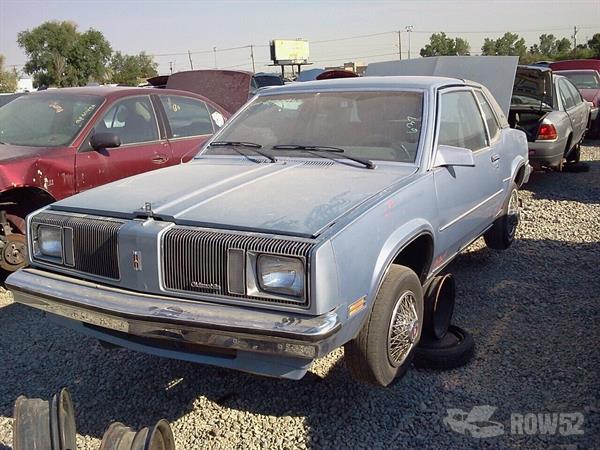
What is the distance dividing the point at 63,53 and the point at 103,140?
211 ft

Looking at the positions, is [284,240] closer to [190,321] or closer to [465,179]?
[190,321]

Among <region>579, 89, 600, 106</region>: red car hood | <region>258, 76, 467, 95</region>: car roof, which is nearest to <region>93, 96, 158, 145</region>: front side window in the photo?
<region>258, 76, 467, 95</region>: car roof

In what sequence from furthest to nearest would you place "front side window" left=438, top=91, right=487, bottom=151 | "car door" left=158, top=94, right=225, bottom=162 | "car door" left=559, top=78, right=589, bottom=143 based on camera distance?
"car door" left=559, top=78, right=589, bottom=143
"car door" left=158, top=94, right=225, bottom=162
"front side window" left=438, top=91, right=487, bottom=151

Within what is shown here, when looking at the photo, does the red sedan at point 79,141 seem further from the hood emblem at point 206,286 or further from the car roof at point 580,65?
the car roof at point 580,65

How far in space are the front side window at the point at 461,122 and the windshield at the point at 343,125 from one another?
26 cm

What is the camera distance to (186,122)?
6582 millimetres

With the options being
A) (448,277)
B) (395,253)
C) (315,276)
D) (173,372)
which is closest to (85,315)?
(173,372)

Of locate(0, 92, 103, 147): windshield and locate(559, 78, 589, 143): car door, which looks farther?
locate(559, 78, 589, 143): car door

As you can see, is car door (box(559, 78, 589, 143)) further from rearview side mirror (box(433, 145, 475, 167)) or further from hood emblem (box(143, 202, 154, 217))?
hood emblem (box(143, 202, 154, 217))

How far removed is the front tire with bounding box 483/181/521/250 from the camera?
5331 mm

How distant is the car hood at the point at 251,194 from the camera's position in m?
2.81

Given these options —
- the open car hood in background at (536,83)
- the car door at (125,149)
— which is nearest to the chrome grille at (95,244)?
the car door at (125,149)

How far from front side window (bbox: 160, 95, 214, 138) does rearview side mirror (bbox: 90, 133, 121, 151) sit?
1.02 meters

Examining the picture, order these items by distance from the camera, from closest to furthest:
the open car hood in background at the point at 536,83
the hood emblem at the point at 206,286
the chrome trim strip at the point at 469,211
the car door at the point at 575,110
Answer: the hood emblem at the point at 206,286, the chrome trim strip at the point at 469,211, the open car hood in background at the point at 536,83, the car door at the point at 575,110
